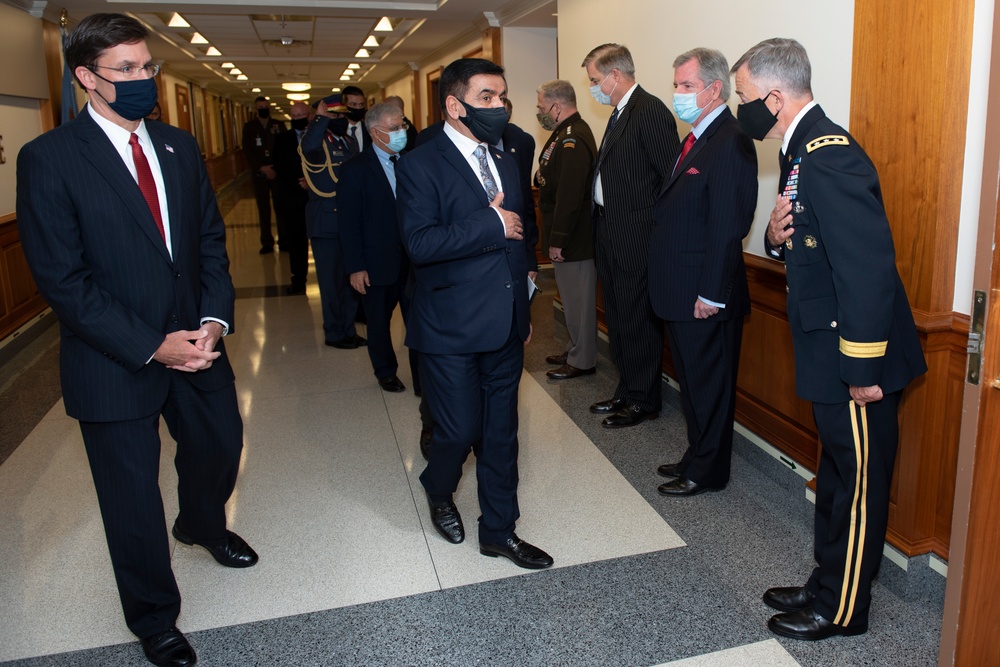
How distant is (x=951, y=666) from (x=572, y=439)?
7.49 ft

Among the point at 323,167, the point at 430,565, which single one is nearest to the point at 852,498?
the point at 430,565

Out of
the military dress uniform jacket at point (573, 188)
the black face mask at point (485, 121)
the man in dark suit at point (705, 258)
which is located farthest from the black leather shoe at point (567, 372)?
the black face mask at point (485, 121)

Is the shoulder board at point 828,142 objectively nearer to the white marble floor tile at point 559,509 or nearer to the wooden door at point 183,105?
the white marble floor tile at point 559,509

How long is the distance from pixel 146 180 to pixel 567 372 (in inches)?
119

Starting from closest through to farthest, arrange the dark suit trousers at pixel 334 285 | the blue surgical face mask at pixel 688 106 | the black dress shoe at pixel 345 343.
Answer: the blue surgical face mask at pixel 688 106, the dark suit trousers at pixel 334 285, the black dress shoe at pixel 345 343

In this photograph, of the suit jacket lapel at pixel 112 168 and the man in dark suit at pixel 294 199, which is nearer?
the suit jacket lapel at pixel 112 168

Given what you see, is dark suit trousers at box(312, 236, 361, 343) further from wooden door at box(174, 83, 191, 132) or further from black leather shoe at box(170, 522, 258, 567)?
wooden door at box(174, 83, 191, 132)

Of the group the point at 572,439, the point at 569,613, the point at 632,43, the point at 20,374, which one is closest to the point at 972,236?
the point at 569,613

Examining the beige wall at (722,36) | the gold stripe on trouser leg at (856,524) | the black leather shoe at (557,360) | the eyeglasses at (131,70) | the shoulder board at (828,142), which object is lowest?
the black leather shoe at (557,360)

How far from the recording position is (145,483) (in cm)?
219

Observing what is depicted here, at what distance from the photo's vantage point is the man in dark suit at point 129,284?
6.57 feet

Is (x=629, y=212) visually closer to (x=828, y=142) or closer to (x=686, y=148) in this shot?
(x=686, y=148)

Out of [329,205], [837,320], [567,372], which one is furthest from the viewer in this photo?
[329,205]

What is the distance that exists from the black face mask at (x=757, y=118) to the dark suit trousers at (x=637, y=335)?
1.63 meters
